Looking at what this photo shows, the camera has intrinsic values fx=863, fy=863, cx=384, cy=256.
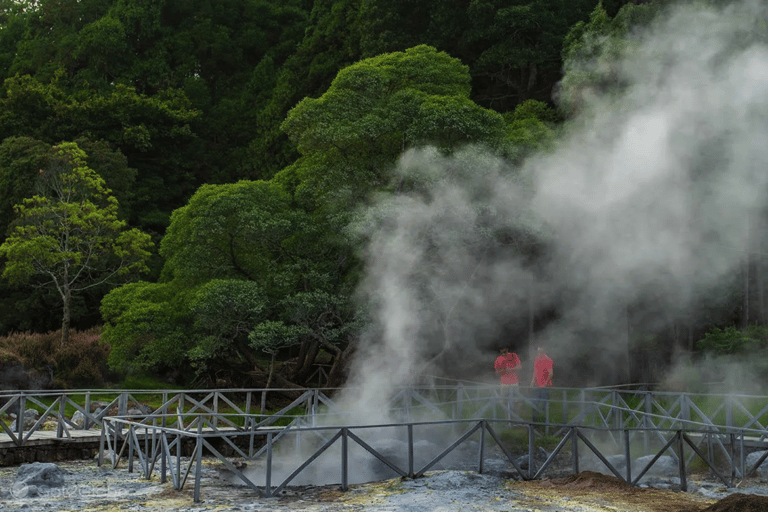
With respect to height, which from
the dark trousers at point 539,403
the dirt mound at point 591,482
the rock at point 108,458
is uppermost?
the dark trousers at point 539,403

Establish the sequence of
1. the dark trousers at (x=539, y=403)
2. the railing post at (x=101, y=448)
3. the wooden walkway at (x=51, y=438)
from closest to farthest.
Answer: the railing post at (x=101, y=448), the wooden walkway at (x=51, y=438), the dark trousers at (x=539, y=403)

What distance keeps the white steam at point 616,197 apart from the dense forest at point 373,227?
0.08 meters

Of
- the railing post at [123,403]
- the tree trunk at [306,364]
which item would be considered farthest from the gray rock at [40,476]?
the tree trunk at [306,364]

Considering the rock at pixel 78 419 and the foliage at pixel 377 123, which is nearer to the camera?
the rock at pixel 78 419

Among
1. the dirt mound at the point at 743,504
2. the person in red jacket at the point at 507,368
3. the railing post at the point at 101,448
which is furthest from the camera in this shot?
the person in red jacket at the point at 507,368

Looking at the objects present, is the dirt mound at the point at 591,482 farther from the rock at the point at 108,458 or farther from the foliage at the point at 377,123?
the foliage at the point at 377,123

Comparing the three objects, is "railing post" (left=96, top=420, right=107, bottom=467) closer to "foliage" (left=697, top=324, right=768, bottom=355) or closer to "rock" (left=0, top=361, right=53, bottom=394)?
"rock" (left=0, top=361, right=53, bottom=394)

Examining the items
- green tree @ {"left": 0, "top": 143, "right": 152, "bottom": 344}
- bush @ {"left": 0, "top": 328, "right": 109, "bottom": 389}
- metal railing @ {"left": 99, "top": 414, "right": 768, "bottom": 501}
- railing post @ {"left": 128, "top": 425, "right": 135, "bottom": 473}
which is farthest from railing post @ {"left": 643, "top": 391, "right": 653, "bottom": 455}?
green tree @ {"left": 0, "top": 143, "right": 152, "bottom": 344}

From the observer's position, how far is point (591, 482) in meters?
11.1

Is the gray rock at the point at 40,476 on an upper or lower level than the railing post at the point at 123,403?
lower

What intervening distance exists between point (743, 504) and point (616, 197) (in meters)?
12.0

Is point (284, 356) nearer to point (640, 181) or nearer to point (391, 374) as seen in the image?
point (391, 374)

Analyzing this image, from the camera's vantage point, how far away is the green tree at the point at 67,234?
81.1 feet

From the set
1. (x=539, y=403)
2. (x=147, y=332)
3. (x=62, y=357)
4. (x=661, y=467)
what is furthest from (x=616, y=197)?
(x=62, y=357)
